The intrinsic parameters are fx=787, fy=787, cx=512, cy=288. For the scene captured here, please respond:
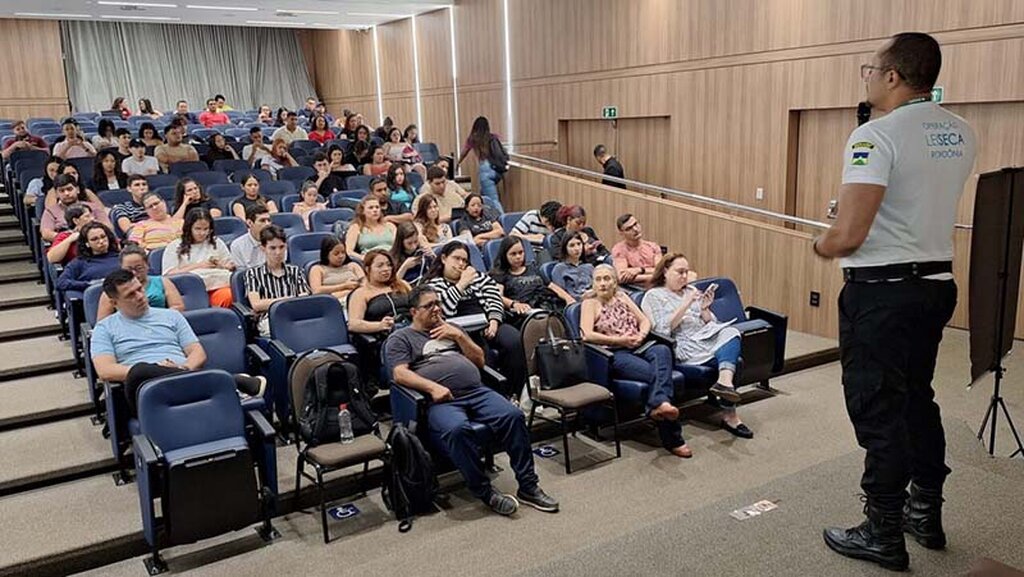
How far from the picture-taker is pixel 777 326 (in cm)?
498

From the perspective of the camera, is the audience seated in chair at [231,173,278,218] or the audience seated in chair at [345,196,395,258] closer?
the audience seated in chair at [345,196,395,258]

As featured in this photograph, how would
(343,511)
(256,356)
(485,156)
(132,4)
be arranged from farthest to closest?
1. (132,4)
2. (485,156)
3. (256,356)
4. (343,511)

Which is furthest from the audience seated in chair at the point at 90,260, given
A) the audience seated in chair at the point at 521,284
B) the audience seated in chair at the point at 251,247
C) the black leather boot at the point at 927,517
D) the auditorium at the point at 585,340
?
the black leather boot at the point at 927,517

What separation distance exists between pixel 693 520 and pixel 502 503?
112 centimetres

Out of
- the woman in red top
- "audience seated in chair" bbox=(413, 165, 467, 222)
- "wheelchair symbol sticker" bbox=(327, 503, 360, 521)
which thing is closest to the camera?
"wheelchair symbol sticker" bbox=(327, 503, 360, 521)

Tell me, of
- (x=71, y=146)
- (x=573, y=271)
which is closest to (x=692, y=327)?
(x=573, y=271)

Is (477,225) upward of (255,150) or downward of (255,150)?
downward

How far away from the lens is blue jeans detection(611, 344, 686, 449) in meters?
4.21

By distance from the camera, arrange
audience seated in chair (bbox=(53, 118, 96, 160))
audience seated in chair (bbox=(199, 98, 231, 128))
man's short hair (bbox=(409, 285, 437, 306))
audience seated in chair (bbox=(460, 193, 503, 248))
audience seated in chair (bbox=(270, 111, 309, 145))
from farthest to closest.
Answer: audience seated in chair (bbox=(199, 98, 231, 128)), audience seated in chair (bbox=(270, 111, 309, 145)), audience seated in chair (bbox=(53, 118, 96, 160)), audience seated in chair (bbox=(460, 193, 503, 248)), man's short hair (bbox=(409, 285, 437, 306))

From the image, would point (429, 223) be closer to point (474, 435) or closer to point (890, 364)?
point (474, 435)

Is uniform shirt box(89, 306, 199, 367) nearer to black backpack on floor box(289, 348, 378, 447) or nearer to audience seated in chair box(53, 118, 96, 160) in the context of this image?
black backpack on floor box(289, 348, 378, 447)

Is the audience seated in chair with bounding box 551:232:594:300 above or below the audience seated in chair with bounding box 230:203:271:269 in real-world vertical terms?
below

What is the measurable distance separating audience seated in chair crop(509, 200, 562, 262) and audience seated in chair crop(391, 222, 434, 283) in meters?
1.19

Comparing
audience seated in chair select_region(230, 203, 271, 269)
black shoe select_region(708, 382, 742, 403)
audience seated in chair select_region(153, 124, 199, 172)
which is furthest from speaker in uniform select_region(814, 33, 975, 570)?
audience seated in chair select_region(153, 124, 199, 172)
